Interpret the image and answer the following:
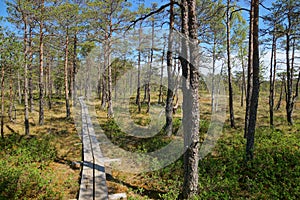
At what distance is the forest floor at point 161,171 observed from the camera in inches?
218

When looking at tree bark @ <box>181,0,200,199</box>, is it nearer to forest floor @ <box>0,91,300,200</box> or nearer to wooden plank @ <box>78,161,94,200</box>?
forest floor @ <box>0,91,300,200</box>

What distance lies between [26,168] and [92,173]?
2.31 m

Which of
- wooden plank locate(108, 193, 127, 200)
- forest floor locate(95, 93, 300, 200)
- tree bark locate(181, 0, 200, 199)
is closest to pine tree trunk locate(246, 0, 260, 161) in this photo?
forest floor locate(95, 93, 300, 200)

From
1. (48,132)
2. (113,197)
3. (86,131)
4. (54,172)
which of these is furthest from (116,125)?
(113,197)

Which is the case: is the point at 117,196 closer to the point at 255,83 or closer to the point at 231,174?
the point at 231,174

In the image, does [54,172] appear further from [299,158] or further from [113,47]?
[113,47]

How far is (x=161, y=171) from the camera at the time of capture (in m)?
6.79

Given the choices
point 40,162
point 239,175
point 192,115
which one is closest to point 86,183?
point 40,162

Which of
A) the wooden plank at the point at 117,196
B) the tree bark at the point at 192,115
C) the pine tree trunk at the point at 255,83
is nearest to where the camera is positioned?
the tree bark at the point at 192,115

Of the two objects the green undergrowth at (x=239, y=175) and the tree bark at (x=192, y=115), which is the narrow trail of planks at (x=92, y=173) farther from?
the tree bark at (x=192, y=115)

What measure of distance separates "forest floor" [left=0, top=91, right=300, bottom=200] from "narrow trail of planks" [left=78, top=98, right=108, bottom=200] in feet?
0.79

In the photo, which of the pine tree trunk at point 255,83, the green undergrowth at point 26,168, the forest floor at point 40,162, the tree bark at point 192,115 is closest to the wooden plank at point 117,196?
the forest floor at point 40,162

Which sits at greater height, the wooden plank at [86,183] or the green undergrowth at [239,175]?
the green undergrowth at [239,175]

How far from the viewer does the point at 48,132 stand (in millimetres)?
→ 11656
